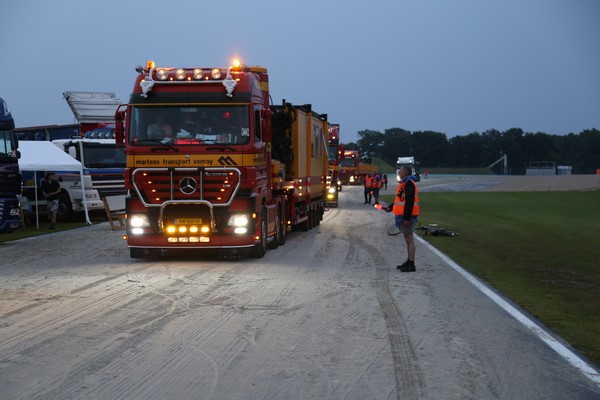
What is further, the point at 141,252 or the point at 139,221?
the point at 141,252

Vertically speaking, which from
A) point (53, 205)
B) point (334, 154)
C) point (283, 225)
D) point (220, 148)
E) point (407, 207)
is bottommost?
point (283, 225)

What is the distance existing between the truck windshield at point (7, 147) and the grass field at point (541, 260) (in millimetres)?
10152

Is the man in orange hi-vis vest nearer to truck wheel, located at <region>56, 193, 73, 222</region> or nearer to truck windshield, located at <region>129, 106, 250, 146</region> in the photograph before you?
truck windshield, located at <region>129, 106, 250, 146</region>

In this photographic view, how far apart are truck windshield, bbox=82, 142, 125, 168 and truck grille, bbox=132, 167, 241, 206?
554 inches

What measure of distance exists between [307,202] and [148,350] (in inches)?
589

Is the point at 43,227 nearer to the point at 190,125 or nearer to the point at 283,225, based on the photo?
the point at 283,225

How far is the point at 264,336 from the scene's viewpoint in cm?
835

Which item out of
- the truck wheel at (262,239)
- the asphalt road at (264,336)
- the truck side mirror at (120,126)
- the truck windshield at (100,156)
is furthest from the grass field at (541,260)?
the truck windshield at (100,156)

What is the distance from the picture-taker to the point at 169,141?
15.0m

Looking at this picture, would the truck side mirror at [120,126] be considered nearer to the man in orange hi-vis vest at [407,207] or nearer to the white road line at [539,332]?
the man in orange hi-vis vest at [407,207]

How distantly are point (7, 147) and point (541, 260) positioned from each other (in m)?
12.2

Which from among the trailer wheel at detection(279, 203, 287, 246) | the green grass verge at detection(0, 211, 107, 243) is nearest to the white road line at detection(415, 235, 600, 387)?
the trailer wheel at detection(279, 203, 287, 246)

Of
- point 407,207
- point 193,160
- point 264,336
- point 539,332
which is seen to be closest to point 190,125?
point 193,160

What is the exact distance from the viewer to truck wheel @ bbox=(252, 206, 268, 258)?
15.8m
